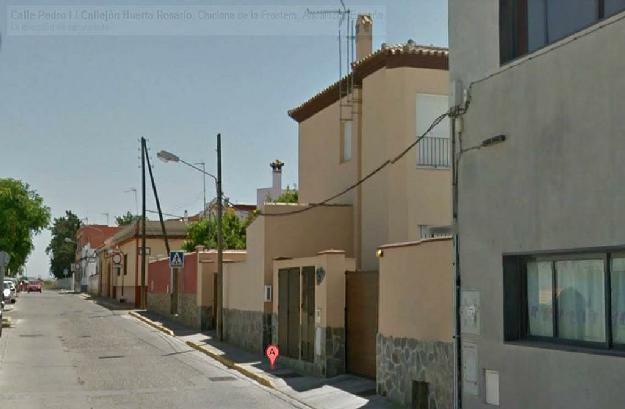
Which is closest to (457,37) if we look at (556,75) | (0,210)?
(556,75)

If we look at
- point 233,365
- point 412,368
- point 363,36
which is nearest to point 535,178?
point 412,368

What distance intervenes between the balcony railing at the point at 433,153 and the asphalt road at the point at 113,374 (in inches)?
257

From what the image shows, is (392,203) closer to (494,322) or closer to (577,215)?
(494,322)

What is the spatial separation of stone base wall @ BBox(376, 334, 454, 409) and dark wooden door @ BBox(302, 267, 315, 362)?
331 centimetres

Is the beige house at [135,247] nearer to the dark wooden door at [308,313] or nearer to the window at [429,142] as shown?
the window at [429,142]

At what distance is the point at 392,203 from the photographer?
18.9 m

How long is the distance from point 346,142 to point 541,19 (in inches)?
500

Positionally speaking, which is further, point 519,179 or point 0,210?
point 0,210

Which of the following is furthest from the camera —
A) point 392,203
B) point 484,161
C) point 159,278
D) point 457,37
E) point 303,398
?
point 159,278

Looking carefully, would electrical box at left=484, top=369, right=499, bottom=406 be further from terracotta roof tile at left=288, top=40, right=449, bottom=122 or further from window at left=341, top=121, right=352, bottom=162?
window at left=341, top=121, right=352, bottom=162

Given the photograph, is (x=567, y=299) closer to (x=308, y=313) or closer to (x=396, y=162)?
(x=308, y=313)

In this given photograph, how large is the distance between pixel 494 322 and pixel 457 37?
3837mm

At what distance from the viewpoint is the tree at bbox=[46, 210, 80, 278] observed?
126m

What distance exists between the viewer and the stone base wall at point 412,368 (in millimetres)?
11227
